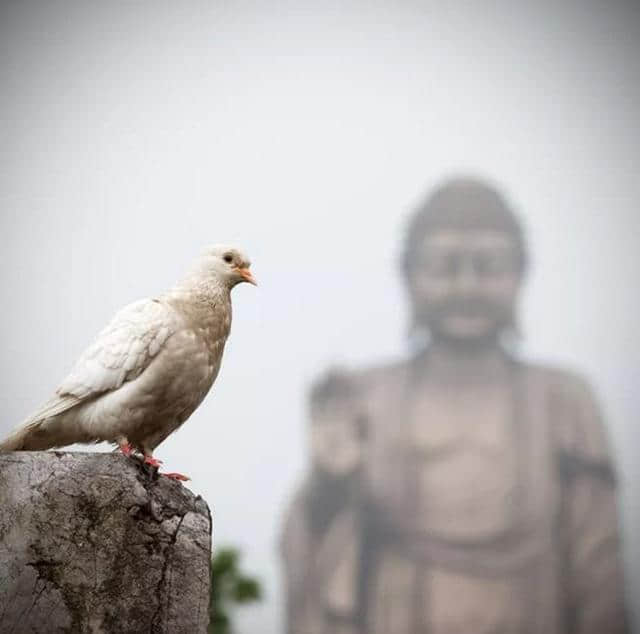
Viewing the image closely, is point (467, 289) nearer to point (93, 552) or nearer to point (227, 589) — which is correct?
point (227, 589)

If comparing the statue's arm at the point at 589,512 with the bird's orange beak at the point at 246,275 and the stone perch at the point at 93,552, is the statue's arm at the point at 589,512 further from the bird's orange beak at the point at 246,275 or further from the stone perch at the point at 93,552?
the stone perch at the point at 93,552

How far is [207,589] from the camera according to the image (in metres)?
4.96

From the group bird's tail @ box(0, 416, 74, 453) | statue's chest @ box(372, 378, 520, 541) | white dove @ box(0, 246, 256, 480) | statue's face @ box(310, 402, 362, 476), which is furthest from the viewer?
statue's face @ box(310, 402, 362, 476)

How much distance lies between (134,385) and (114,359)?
0.18 meters

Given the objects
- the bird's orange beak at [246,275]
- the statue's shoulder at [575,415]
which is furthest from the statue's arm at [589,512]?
the bird's orange beak at [246,275]

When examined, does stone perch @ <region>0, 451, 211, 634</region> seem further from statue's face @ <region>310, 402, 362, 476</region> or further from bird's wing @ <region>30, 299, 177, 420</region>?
statue's face @ <region>310, 402, 362, 476</region>

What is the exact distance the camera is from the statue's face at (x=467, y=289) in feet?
155

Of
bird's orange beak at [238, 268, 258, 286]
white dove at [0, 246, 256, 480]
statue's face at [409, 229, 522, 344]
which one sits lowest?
white dove at [0, 246, 256, 480]

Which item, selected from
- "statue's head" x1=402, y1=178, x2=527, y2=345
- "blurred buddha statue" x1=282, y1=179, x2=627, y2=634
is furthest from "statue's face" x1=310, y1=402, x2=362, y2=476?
"statue's head" x1=402, y1=178, x2=527, y2=345

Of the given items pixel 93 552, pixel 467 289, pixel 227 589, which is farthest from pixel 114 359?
pixel 467 289

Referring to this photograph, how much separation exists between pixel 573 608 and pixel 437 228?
15916 millimetres

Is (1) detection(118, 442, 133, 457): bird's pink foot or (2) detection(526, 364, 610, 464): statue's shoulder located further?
(2) detection(526, 364, 610, 464): statue's shoulder

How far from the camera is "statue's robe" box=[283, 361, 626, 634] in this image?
4384 cm

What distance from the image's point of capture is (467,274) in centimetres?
4809
